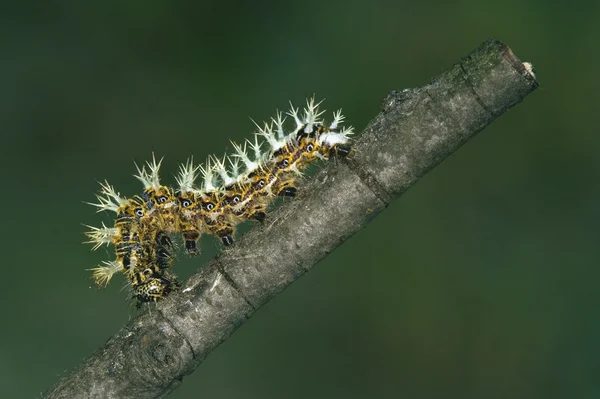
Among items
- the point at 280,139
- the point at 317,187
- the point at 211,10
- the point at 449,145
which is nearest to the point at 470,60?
the point at 449,145

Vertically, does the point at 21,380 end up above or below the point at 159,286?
above

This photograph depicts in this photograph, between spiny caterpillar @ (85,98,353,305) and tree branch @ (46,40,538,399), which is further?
spiny caterpillar @ (85,98,353,305)

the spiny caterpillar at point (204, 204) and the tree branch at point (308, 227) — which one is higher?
the spiny caterpillar at point (204, 204)

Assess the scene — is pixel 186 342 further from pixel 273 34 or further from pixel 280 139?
pixel 273 34

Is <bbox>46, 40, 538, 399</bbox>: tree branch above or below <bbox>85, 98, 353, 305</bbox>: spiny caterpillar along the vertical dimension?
below

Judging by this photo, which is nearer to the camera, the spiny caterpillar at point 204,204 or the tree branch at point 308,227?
the tree branch at point 308,227
